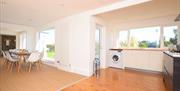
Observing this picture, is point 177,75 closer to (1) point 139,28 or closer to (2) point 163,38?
(2) point 163,38

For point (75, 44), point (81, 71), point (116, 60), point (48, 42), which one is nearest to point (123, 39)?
point (116, 60)

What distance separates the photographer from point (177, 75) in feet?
5.89

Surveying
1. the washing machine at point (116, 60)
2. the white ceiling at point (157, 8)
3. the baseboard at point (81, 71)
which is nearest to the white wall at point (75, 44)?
the baseboard at point (81, 71)

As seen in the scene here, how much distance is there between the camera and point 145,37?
4715 mm

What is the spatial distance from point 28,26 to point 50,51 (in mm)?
2423

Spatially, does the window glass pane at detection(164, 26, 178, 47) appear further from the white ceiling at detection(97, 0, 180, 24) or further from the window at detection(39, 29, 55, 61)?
the window at detection(39, 29, 55, 61)

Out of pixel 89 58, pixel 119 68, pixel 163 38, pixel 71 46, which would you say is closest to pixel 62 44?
pixel 71 46

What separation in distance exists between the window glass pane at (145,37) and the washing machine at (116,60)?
0.76 meters

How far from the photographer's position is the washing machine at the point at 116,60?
4.89 m

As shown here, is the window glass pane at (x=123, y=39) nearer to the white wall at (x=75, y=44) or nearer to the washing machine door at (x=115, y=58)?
the washing machine door at (x=115, y=58)

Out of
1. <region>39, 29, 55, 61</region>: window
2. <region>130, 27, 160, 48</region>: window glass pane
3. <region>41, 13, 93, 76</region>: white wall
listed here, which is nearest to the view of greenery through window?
<region>130, 27, 160, 48</region>: window glass pane

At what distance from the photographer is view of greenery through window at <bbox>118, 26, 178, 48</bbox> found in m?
4.12

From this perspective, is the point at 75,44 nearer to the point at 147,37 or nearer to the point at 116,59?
the point at 116,59

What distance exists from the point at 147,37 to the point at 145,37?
8 cm
